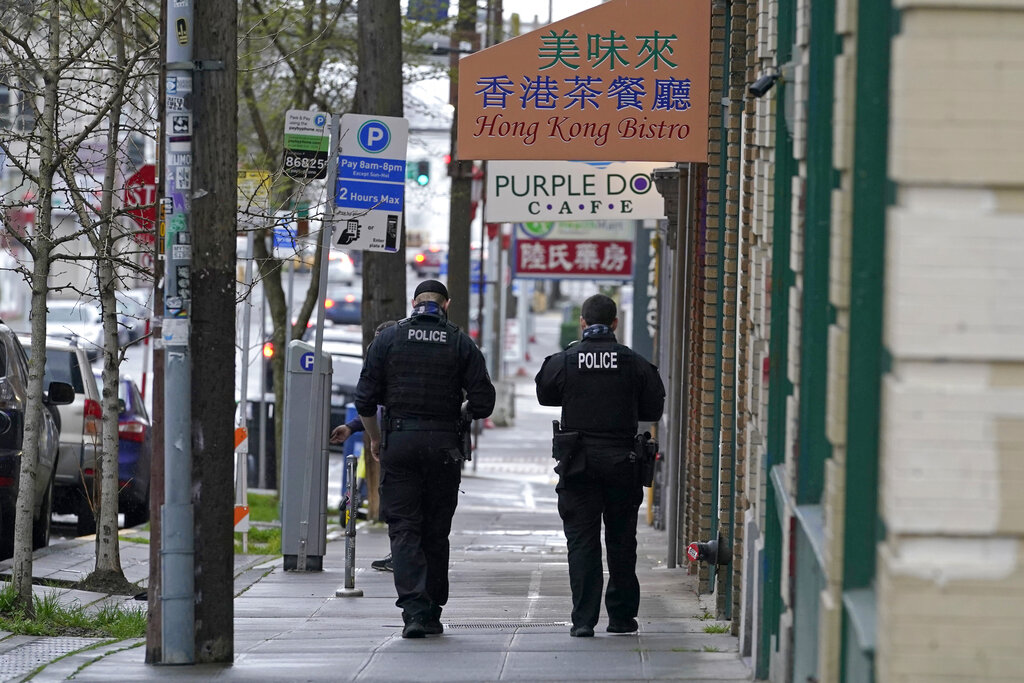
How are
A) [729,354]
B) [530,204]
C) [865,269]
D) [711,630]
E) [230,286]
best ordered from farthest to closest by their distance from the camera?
[530,204] < [729,354] < [711,630] < [230,286] < [865,269]

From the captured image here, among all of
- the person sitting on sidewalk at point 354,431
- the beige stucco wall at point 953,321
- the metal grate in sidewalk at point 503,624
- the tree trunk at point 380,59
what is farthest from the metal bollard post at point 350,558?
the beige stucco wall at point 953,321

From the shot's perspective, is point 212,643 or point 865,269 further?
point 212,643

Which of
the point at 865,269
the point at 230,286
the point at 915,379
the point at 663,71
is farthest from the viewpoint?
the point at 663,71

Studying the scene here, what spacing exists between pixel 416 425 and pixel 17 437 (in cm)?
396

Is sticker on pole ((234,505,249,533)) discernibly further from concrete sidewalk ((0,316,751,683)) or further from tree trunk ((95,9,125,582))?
tree trunk ((95,9,125,582))

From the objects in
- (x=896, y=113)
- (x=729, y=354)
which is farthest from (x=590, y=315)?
(x=896, y=113)

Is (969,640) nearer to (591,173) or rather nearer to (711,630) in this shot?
(711,630)

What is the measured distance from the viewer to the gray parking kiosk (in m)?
Answer: 11.1

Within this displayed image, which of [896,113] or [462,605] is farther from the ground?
[896,113]

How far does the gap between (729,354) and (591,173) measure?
14.1 ft

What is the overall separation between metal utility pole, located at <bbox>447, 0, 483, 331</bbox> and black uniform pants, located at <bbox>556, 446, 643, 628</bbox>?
10331 millimetres

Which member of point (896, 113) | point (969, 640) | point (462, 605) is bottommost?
point (462, 605)

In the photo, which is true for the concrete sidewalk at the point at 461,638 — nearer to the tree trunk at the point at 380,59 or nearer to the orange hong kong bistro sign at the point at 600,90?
the tree trunk at the point at 380,59

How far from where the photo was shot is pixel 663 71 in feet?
30.4
